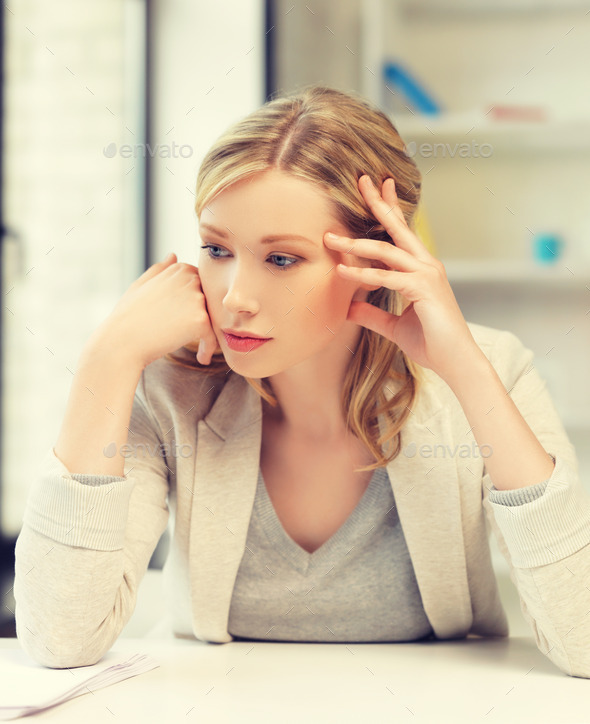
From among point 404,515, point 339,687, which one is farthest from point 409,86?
point 339,687

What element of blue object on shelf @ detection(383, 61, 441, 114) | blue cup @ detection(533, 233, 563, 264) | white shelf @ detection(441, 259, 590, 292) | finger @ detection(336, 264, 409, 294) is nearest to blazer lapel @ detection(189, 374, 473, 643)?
finger @ detection(336, 264, 409, 294)


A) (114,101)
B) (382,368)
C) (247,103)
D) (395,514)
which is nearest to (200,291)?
(382,368)

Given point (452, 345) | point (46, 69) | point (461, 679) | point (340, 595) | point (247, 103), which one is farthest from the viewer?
point (46, 69)

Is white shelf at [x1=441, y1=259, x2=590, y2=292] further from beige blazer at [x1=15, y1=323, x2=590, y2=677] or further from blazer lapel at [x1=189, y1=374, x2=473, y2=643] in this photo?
blazer lapel at [x1=189, y1=374, x2=473, y2=643]

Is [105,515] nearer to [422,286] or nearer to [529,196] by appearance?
[422,286]

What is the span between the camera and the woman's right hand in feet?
3.57

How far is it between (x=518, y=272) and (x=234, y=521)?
1.41 m

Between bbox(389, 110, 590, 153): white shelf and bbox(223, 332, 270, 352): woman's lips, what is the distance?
4.77 ft

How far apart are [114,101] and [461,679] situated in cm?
228

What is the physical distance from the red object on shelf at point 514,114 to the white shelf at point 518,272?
0.42 meters

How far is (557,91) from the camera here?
2441mm

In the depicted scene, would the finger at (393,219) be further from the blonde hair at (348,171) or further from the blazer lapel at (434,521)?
the blazer lapel at (434,521)

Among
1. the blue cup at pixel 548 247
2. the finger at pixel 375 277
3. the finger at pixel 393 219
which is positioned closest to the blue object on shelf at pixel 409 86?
the blue cup at pixel 548 247

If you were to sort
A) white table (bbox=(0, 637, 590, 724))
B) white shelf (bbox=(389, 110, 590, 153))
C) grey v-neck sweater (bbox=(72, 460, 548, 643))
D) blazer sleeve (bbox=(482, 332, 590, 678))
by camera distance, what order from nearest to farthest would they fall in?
white table (bbox=(0, 637, 590, 724)), blazer sleeve (bbox=(482, 332, 590, 678)), grey v-neck sweater (bbox=(72, 460, 548, 643)), white shelf (bbox=(389, 110, 590, 153))
